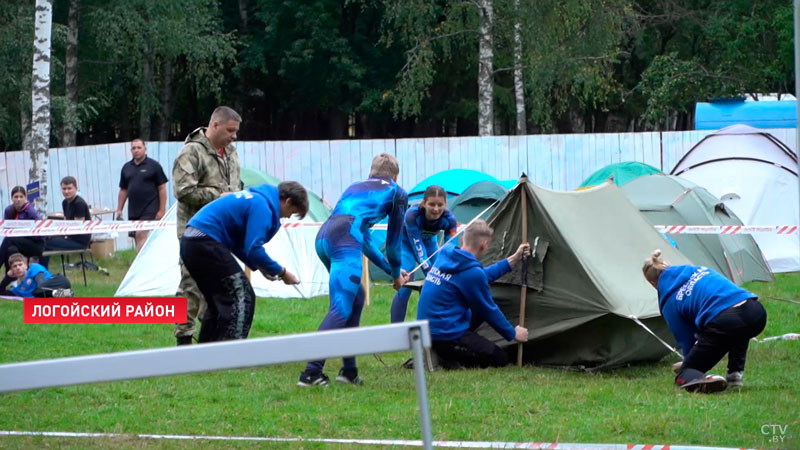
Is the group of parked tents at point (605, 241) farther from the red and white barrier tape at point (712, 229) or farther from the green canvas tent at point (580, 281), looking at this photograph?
the red and white barrier tape at point (712, 229)

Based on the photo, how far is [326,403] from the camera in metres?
6.51

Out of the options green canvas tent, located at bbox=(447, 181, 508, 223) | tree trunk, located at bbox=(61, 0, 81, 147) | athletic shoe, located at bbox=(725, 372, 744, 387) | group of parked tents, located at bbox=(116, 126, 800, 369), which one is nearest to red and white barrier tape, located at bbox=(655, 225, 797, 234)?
group of parked tents, located at bbox=(116, 126, 800, 369)

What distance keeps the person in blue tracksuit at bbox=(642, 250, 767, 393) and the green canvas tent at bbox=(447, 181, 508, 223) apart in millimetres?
7513

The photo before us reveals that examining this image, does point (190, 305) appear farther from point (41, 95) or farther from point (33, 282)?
point (41, 95)

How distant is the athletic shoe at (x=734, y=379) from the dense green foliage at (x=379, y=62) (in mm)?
17342

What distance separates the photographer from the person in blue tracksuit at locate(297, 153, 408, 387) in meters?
7.19

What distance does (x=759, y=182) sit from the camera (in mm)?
15289

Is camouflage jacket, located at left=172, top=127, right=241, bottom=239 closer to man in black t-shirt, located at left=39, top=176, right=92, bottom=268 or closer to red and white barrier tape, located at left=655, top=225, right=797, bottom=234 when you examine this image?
red and white barrier tape, located at left=655, top=225, right=797, bottom=234

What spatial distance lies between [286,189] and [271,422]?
1.56 metres

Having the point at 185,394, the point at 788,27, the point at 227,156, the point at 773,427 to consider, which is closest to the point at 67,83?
the point at 788,27

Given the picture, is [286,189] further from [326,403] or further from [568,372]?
[568,372]

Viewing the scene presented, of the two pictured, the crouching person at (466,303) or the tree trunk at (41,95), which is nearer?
the crouching person at (466,303)

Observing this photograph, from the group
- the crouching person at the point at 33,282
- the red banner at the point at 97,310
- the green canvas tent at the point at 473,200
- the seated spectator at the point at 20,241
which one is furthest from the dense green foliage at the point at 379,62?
the red banner at the point at 97,310

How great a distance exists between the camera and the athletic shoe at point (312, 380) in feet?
23.2
